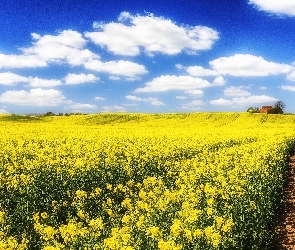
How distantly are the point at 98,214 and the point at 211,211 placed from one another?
3475 millimetres

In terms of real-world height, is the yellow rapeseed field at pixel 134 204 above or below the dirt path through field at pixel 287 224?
above

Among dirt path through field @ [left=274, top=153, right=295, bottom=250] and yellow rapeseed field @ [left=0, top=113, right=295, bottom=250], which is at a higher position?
yellow rapeseed field @ [left=0, top=113, right=295, bottom=250]

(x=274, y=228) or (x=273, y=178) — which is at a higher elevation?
(x=273, y=178)

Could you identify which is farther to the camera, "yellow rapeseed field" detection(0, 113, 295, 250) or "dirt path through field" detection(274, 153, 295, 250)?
"dirt path through field" detection(274, 153, 295, 250)

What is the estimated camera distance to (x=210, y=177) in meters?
12.9

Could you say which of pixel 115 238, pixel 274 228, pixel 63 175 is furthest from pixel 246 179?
pixel 115 238

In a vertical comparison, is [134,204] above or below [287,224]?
above

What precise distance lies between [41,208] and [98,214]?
5.49ft

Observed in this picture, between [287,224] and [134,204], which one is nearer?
[134,204]

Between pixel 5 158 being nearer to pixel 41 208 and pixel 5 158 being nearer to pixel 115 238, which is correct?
pixel 41 208

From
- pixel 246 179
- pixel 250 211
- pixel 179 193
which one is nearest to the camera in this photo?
pixel 250 211

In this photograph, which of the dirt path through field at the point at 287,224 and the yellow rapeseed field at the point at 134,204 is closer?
the yellow rapeseed field at the point at 134,204

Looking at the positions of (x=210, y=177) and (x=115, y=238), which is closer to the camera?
(x=115, y=238)

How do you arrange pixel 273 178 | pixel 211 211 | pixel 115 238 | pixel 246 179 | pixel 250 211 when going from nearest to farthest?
pixel 115 238 < pixel 211 211 < pixel 250 211 < pixel 246 179 < pixel 273 178
